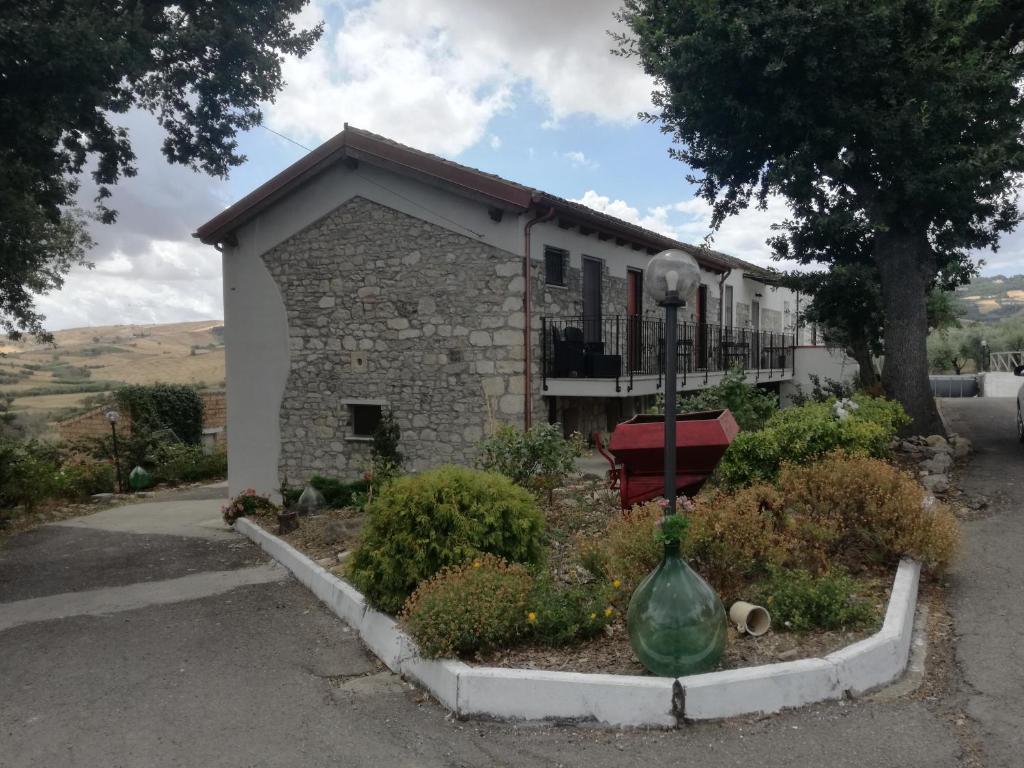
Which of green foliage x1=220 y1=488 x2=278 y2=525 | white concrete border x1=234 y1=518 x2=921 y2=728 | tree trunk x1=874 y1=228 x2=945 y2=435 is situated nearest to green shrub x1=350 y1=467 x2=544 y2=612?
white concrete border x1=234 y1=518 x2=921 y2=728

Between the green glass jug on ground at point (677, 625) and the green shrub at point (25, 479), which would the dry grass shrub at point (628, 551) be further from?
the green shrub at point (25, 479)

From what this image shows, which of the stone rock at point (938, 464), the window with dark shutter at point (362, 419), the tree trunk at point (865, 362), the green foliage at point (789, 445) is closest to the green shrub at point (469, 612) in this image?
the green foliage at point (789, 445)

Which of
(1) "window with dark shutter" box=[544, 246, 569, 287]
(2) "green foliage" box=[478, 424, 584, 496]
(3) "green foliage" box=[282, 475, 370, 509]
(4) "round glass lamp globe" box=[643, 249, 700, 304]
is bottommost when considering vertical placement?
(3) "green foliage" box=[282, 475, 370, 509]

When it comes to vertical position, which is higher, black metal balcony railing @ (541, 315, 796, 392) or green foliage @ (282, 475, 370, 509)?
black metal balcony railing @ (541, 315, 796, 392)

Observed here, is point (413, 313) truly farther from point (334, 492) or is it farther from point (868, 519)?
point (868, 519)

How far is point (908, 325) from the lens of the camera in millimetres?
12242

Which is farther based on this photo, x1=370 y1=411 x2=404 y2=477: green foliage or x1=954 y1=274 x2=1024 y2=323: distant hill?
x1=954 y1=274 x2=1024 y2=323: distant hill

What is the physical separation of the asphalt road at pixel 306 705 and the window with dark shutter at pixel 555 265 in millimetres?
6873

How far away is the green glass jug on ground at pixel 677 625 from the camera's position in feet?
13.6

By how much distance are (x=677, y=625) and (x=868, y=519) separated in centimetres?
274

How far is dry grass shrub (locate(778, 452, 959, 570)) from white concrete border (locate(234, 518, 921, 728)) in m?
1.29

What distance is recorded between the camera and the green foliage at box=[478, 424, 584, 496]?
8547 millimetres

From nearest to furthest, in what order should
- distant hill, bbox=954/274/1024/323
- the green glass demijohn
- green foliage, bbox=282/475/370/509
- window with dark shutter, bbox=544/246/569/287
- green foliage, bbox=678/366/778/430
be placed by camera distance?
green foliage, bbox=678/366/778/430 → green foliage, bbox=282/475/370/509 → window with dark shutter, bbox=544/246/569/287 → the green glass demijohn → distant hill, bbox=954/274/1024/323

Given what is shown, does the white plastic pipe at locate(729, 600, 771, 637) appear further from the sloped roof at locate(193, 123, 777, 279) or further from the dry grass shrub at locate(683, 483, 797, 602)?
the sloped roof at locate(193, 123, 777, 279)
